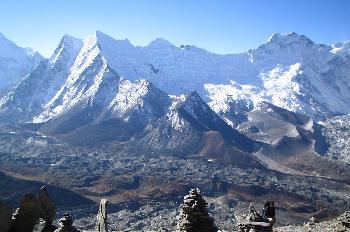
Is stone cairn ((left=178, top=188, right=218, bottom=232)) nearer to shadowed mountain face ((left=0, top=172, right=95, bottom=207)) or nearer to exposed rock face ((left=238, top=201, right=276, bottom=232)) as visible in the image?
exposed rock face ((left=238, top=201, right=276, bottom=232))

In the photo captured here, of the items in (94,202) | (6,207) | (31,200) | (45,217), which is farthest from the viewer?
(94,202)

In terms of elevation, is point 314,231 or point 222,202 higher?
point 314,231

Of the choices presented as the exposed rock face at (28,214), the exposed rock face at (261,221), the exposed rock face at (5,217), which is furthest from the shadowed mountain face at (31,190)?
the exposed rock face at (5,217)

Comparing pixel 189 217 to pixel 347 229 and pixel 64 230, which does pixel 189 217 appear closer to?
pixel 64 230

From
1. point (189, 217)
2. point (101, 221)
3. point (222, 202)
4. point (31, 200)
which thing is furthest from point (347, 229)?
point (222, 202)

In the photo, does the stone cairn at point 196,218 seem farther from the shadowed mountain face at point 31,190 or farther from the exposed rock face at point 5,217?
the shadowed mountain face at point 31,190

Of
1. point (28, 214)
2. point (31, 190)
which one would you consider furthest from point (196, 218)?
point (31, 190)

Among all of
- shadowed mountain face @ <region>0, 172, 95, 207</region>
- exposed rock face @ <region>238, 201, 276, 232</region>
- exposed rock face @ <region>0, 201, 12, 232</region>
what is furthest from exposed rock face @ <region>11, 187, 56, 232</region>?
shadowed mountain face @ <region>0, 172, 95, 207</region>
